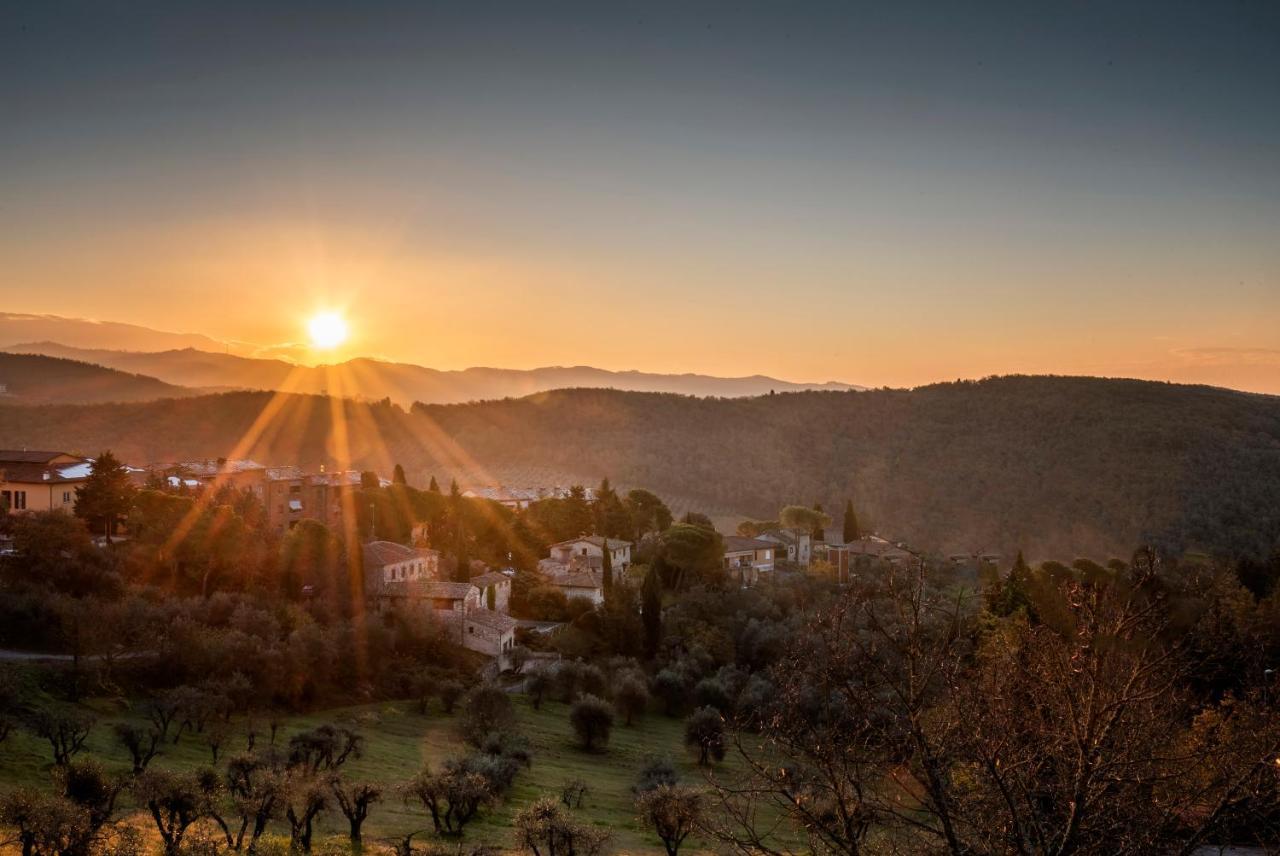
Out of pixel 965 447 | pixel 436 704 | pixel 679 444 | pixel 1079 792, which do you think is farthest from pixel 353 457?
pixel 1079 792

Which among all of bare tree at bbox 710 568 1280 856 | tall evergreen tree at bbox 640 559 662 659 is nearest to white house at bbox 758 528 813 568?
tall evergreen tree at bbox 640 559 662 659

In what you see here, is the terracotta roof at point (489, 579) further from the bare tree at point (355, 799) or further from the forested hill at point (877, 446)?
the forested hill at point (877, 446)

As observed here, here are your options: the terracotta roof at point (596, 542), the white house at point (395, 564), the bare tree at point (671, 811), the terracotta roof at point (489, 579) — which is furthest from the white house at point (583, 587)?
the bare tree at point (671, 811)

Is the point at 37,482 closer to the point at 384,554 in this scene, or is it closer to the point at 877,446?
the point at 384,554

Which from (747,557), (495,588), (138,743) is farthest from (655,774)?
(747,557)

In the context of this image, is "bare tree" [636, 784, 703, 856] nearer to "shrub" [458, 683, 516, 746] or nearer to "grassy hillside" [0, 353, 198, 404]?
"shrub" [458, 683, 516, 746]

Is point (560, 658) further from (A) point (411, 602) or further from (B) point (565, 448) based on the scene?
(B) point (565, 448)

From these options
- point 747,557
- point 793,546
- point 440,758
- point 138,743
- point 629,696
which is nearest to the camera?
point 138,743

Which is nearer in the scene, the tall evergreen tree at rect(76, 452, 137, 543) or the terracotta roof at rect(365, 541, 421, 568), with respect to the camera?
the tall evergreen tree at rect(76, 452, 137, 543)

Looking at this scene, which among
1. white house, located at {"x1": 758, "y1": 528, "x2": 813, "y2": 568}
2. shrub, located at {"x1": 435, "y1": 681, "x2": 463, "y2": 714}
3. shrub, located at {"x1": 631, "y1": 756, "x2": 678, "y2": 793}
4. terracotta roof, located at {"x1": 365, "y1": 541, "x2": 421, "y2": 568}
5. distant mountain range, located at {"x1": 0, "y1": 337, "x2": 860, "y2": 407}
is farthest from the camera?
distant mountain range, located at {"x1": 0, "y1": 337, "x2": 860, "y2": 407}
